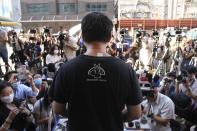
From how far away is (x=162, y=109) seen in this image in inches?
156

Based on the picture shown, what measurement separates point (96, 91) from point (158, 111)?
8.06ft

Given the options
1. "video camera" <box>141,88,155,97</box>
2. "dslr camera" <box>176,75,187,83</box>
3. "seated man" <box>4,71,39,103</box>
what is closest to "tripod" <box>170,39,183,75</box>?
"dslr camera" <box>176,75,187,83</box>

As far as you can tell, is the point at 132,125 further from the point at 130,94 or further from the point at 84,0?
the point at 84,0

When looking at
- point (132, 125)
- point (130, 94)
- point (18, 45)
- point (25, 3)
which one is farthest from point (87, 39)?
point (25, 3)

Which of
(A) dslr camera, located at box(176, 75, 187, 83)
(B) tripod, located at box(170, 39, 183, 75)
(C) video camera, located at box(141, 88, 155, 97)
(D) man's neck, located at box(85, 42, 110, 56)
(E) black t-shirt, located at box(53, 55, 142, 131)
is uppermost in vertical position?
(D) man's neck, located at box(85, 42, 110, 56)

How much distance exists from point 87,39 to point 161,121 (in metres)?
2.51

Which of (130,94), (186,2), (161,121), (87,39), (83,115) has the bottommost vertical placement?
(161,121)

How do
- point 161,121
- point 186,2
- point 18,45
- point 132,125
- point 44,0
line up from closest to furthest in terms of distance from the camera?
point 132,125, point 161,121, point 18,45, point 186,2, point 44,0

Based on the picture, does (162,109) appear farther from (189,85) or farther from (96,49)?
(96,49)

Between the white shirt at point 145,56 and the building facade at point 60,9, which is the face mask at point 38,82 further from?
the building facade at point 60,9

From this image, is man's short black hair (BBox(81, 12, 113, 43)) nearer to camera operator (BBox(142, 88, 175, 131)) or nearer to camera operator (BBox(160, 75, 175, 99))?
camera operator (BBox(142, 88, 175, 131))

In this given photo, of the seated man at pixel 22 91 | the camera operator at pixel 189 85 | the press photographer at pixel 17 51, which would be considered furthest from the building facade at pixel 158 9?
the seated man at pixel 22 91

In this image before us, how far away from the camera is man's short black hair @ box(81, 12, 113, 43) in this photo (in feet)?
5.56

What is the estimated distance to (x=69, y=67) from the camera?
5.53ft
